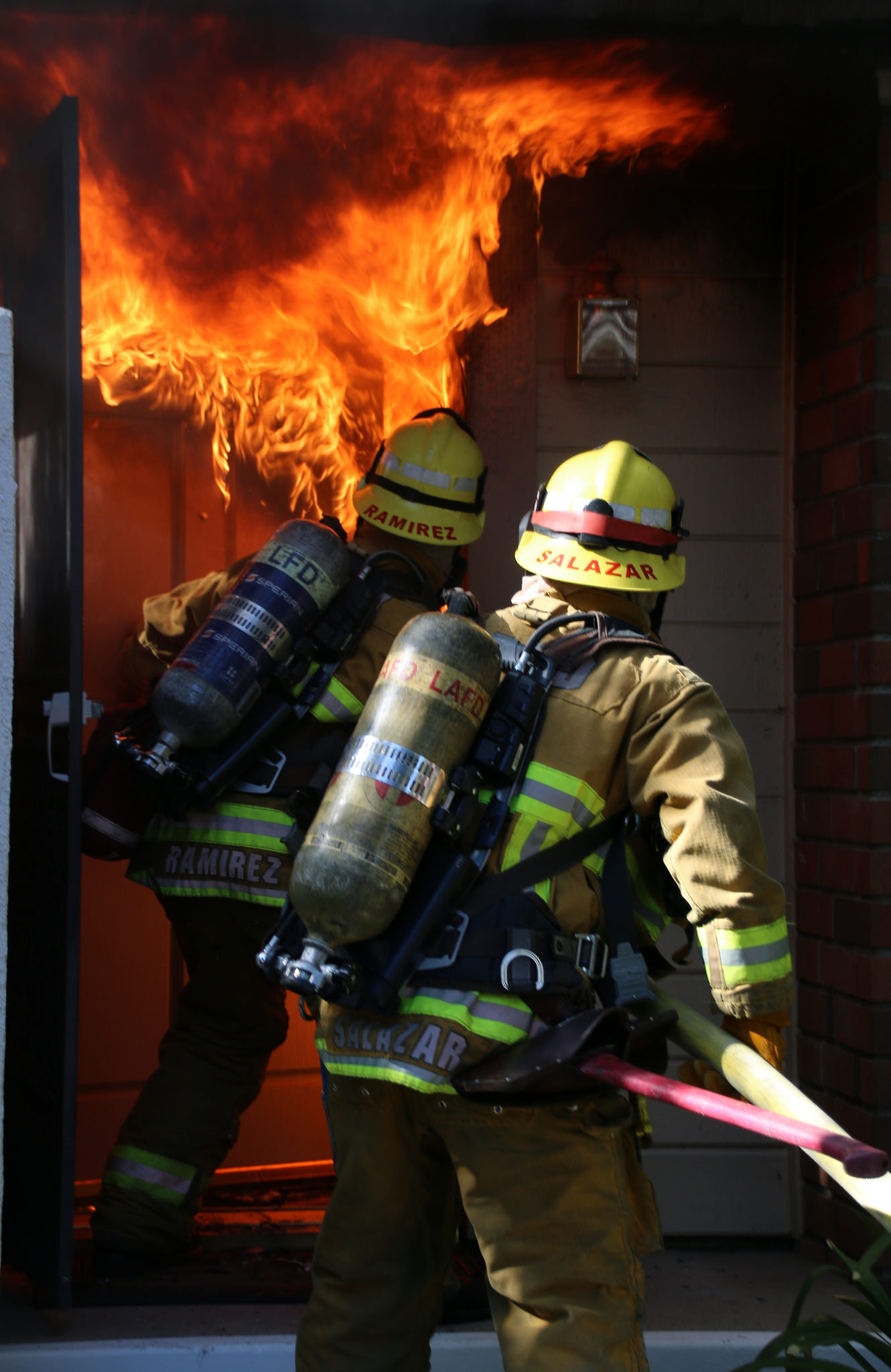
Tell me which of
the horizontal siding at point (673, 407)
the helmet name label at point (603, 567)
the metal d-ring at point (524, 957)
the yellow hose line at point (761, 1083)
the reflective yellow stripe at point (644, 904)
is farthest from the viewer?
the horizontal siding at point (673, 407)

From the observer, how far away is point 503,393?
3.59m

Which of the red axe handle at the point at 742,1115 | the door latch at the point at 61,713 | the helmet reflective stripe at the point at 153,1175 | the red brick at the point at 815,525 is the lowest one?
the helmet reflective stripe at the point at 153,1175

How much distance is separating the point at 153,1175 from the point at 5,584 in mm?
1855

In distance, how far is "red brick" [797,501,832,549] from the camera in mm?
3455

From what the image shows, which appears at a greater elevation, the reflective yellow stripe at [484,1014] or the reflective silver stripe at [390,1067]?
the reflective yellow stripe at [484,1014]

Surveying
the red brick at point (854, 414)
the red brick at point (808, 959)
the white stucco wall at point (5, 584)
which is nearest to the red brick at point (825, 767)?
the red brick at point (808, 959)

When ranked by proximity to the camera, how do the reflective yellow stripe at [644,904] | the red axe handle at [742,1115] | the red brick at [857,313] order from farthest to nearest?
the red brick at [857,313]
the reflective yellow stripe at [644,904]
the red axe handle at [742,1115]

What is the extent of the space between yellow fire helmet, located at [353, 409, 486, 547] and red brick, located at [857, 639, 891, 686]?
1159 millimetres

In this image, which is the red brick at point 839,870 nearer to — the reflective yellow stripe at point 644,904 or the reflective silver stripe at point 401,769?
the reflective yellow stripe at point 644,904

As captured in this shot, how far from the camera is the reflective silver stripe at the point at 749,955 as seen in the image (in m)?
2.12

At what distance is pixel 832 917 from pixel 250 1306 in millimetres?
1904

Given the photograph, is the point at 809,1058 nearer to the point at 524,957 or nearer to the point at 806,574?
the point at 806,574

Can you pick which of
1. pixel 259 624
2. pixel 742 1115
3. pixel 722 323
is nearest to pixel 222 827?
pixel 259 624

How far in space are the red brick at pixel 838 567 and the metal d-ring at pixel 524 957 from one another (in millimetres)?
1743
